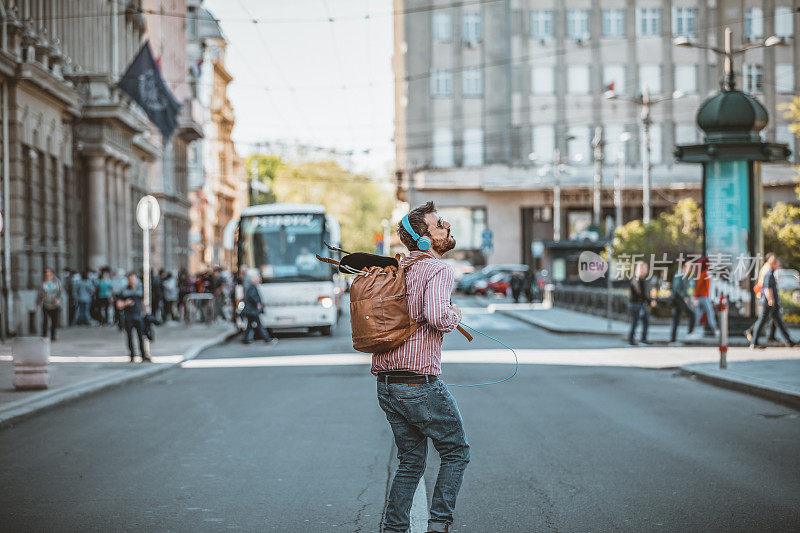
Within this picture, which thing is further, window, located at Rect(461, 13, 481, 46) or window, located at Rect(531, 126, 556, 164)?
window, located at Rect(531, 126, 556, 164)

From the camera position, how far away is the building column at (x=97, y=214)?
37125mm

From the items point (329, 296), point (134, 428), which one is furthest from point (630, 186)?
point (134, 428)

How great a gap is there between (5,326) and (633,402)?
18.3 meters

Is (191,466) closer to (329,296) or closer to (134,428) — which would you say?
(134,428)

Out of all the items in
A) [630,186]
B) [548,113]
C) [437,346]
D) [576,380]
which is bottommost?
[576,380]

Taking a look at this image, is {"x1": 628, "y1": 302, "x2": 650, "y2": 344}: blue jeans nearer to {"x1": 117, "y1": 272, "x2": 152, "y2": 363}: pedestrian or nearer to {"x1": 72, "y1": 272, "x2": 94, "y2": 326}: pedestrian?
{"x1": 117, "y1": 272, "x2": 152, "y2": 363}: pedestrian

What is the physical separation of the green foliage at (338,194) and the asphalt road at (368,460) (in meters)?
73.2

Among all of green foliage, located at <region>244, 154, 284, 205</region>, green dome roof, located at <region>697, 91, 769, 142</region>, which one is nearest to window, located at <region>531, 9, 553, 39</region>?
green dome roof, located at <region>697, 91, 769, 142</region>

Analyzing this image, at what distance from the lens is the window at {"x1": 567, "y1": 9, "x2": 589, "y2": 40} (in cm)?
6650

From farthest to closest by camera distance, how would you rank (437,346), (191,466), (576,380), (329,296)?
(329,296), (576,380), (191,466), (437,346)

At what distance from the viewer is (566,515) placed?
6824mm

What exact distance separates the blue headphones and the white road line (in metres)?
1.71

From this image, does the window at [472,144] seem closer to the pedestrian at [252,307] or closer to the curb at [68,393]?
the pedestrian at [252,307]

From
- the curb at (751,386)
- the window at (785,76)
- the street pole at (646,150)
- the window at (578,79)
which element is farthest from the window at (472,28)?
the curb at (751,386)
